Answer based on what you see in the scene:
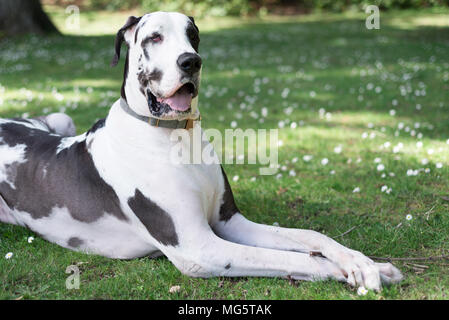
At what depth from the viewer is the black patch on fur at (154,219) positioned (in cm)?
329

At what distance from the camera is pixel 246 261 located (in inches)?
128

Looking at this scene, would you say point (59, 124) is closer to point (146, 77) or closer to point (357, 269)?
point (146, 77)

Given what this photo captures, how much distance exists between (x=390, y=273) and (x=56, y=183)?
97.2 inches

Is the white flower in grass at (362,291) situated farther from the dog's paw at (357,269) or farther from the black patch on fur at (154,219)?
the black patch on fur at (154,219)

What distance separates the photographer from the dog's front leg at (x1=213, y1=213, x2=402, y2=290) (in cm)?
311

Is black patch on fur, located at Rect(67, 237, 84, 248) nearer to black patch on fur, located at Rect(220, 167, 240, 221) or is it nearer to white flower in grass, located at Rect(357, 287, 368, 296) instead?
black patch on fur, located at Rect(220, 167, 240, 221)

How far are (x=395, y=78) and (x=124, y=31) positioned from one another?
24.7 ft

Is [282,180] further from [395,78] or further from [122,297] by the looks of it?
[395,78]

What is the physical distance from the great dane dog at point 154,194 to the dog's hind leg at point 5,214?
0.10 metres

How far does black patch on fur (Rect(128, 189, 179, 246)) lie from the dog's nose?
0.88 metres
